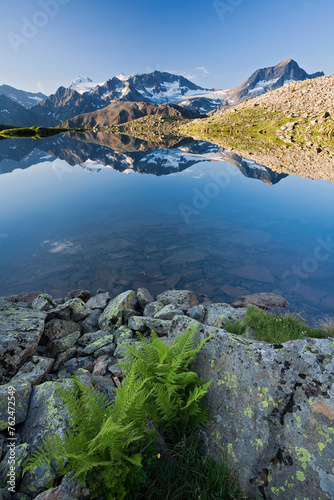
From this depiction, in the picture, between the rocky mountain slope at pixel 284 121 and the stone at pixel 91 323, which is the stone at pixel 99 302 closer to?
the stone at pixel 91 323

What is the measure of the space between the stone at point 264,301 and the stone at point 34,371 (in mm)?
9074

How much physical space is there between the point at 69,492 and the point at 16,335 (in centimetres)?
515

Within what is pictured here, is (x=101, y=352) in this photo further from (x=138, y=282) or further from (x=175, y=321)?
(x=138, y=282)

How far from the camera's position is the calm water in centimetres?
1488

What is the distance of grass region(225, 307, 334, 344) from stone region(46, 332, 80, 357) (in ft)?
18.0

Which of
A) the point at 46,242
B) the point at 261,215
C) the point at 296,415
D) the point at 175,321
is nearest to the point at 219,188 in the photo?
the point at 261,215

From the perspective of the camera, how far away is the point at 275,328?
7.90 metres

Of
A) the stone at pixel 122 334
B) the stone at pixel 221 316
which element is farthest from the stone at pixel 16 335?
the stone at pixel 221 316

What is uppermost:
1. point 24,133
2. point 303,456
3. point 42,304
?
point 24,133

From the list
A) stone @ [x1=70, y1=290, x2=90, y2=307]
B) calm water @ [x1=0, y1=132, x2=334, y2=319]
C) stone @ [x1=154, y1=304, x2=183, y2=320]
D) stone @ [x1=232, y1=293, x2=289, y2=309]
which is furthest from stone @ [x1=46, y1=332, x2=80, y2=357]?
stone @ [x1=232, y1=293, x2=289, y2=309]

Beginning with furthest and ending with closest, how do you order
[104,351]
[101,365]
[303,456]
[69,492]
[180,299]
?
[180,299], [104,351], [101,365], [303,456], [69,492]

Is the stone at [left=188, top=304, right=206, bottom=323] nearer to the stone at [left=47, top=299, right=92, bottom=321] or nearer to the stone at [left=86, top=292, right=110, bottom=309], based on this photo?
the stone at [left=86, top=292, right=110, bottom=309]

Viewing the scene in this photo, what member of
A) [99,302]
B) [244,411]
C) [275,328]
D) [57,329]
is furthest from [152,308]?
[244,411]

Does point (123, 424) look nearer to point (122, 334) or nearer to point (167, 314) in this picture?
point (122, 334)
